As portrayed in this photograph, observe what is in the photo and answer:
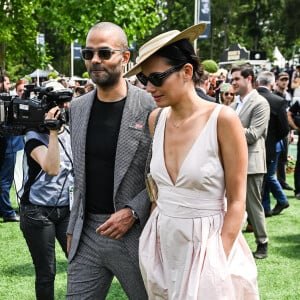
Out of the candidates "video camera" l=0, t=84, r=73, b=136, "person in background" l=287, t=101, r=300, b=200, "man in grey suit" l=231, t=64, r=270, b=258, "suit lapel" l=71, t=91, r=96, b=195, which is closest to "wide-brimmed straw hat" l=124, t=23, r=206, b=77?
"suit lapel" l=71, t=91, r=96, b=195

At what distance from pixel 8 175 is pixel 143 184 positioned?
613 centimetres

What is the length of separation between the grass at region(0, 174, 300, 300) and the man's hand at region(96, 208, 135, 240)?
2.40m

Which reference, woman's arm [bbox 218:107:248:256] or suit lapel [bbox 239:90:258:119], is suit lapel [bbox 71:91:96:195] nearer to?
woman's arm [bbox 218:107:248:256]

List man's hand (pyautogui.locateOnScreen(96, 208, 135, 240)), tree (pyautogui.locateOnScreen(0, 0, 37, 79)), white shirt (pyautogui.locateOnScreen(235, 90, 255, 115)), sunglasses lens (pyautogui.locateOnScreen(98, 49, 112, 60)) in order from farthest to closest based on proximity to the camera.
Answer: tree (pyautogui.locateOnScreen(0, 0, 37, 79)), white shirt (pyautogui.locateOnScreen(235, 90, 255, 115)), sunglasses lens (pyautogui.locateOnScreen(98, 49, 112, 60)), man's hand (pyautogui.locateOnScreen(96, 208, 135, 240))

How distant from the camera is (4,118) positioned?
3900 millimetres

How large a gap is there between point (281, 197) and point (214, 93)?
719cm

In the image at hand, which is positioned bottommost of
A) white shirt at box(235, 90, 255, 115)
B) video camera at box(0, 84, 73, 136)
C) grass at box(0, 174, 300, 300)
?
grass at box(0, 174, 300, 300)

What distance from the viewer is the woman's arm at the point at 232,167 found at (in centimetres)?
270

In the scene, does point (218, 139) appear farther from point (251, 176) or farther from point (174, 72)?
point (251, 176)

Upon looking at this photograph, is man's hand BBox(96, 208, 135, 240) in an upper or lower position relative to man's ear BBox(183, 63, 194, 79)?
lower

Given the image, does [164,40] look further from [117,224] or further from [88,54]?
[117,224]

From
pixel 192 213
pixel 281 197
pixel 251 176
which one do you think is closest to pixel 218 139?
pixel 192 213

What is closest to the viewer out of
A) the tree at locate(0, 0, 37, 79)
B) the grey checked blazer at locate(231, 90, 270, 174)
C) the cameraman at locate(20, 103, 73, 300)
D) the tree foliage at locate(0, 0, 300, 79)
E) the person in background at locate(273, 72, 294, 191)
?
the cameraman at locate(20, 103, 73, 300)

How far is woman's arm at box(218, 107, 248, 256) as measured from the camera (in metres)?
2.70
